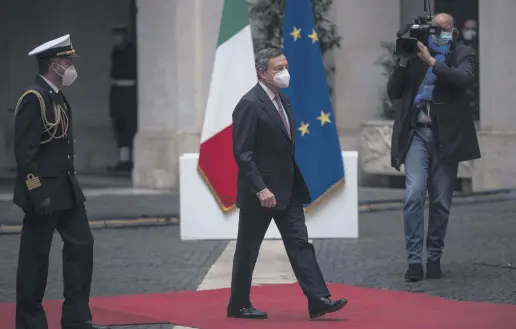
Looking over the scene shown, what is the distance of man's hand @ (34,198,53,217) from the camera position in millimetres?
7789

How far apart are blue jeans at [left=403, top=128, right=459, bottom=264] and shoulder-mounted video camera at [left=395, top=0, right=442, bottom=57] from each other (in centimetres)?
61

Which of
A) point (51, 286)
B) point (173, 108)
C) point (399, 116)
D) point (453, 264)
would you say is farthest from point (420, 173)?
point (173, 108)

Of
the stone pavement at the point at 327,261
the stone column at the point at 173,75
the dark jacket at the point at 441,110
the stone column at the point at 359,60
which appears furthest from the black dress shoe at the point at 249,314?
the stone column at the point at 359,60

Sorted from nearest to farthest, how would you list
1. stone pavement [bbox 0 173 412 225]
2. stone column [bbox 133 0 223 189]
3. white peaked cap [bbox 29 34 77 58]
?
white peaked cap [bbox 29 34 77 58] → stone pavement [bbox 0 173 412 225] → stone column [bbox 133 0 223 189]

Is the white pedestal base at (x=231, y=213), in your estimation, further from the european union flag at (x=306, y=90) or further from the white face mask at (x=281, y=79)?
the white face mask at (x=281, y=79)

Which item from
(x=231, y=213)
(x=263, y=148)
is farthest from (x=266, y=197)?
(x=231, y=213)

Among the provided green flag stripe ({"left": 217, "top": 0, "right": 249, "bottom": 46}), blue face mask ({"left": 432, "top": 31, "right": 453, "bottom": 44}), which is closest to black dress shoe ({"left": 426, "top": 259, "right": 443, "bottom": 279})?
blue face mask ({"left": 432, "top": 31, "right": 453, "bottom": 44})

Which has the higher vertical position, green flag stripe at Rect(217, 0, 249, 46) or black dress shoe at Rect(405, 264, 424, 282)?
green flag stripe at Rect(217, 0, 249, 46)

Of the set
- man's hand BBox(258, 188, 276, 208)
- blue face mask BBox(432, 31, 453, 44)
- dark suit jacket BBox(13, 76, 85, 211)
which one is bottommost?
man's hand BBox(258, 188, 276, 208)

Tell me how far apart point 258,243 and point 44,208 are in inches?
58.9

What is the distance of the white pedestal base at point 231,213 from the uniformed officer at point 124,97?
7.82 meters

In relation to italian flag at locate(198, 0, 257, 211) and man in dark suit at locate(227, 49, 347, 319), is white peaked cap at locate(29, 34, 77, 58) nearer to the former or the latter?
man in dark suit at locate(227, 49, 347, 319)

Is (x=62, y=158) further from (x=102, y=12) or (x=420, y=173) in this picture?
(x=102, y=12)

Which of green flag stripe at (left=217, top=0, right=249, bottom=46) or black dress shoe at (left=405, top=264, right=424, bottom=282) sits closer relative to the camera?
black dress shoe at (left=405, top=264, right=424, bottom=282)
